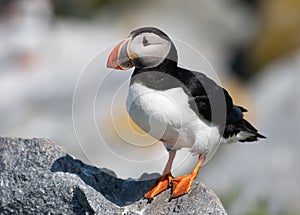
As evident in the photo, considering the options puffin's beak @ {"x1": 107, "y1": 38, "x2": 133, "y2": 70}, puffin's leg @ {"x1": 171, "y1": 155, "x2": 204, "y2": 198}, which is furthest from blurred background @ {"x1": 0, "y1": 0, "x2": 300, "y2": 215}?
puffin's beak @ {"x1": 107, "y1": 38, "x2": 133, "y2": 70}

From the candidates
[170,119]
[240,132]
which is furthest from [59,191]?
[240,132]

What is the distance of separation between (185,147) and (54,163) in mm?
860

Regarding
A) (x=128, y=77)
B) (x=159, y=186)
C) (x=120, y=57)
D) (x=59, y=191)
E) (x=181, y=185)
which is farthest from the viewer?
(x=128, y=77)

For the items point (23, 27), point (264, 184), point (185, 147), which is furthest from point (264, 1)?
point (185, 147)

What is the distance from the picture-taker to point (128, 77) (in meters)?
13.4

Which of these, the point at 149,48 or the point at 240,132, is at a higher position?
the point at 149,48

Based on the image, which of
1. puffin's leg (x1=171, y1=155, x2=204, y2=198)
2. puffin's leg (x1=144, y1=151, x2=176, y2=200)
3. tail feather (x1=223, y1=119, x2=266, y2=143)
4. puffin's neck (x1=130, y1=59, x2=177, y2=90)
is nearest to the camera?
puffin's neck (x1=130, y1=59, x2=177, y2=90)

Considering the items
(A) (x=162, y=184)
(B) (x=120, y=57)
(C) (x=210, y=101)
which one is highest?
(B) (x=120, y=57)

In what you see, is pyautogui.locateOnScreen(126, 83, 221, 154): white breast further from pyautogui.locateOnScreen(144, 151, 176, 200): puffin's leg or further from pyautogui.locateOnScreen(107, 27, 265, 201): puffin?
pyautogui.locateOnScreen(144, 151, 176, 200): puffin's leg

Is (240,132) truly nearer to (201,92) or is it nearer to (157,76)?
(201,92)

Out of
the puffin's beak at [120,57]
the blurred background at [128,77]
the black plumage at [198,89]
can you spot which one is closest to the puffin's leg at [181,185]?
the black plumage at [198,89]

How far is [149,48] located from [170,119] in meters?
0.45

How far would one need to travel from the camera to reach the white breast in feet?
19.3

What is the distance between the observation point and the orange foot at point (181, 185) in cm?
619
